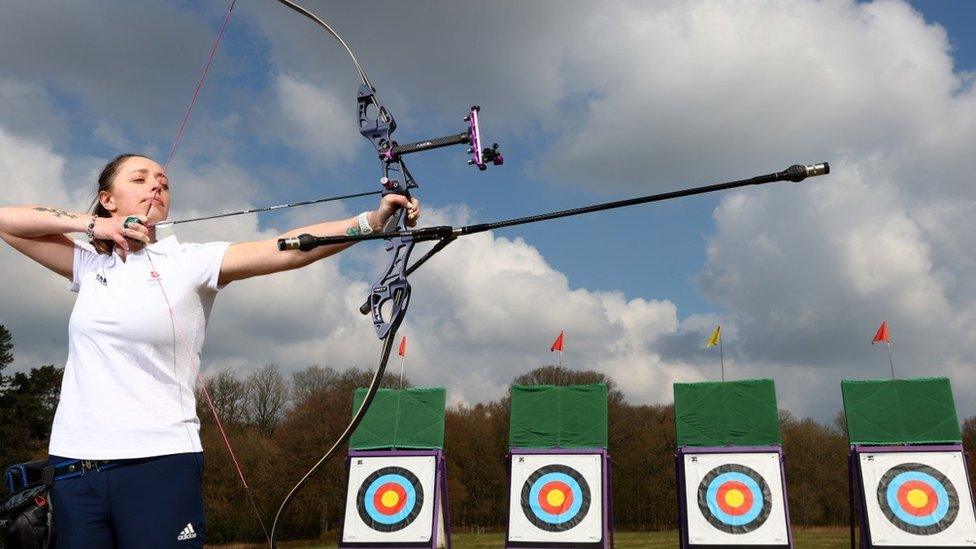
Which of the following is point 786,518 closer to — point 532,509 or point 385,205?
point 532,509

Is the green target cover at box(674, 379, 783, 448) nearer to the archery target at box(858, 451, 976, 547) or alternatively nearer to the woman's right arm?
the archery target at box(858, 451, 976, 547)

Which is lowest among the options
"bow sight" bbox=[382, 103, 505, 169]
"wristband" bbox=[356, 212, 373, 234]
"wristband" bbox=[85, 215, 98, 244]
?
"wristband" bbox=[85, 215, 98, 244]

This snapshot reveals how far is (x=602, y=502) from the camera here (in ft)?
27.8

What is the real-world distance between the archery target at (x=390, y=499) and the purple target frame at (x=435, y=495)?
0.10 feet

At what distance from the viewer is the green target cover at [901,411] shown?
27.4 feet

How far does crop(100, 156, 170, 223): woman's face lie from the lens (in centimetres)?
179

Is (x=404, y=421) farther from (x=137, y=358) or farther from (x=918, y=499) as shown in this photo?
(x=137, y=358)

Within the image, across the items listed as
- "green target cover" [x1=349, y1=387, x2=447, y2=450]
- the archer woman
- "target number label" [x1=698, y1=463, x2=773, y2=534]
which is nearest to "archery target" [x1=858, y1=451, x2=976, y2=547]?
"target number label" [x1=698, y1=463, x2=773, y2=534]

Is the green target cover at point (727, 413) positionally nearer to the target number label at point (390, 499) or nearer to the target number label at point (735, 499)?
the target number label at point (735, 499)

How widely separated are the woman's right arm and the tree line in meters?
17.5

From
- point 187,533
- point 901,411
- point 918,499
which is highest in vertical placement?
point 901,411

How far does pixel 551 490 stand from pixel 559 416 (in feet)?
2.58

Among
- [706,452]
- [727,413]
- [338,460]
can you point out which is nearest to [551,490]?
[706,452]

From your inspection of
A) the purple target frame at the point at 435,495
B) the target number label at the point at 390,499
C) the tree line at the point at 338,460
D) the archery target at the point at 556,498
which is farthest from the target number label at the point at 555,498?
the tree line at the point at 338,460
